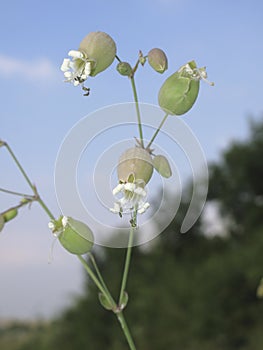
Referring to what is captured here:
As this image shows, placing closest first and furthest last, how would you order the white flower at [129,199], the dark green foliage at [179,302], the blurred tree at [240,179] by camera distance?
the white flower at [129,199] < the dark green foliage at [179,302] < the blurred tree at [240,179]

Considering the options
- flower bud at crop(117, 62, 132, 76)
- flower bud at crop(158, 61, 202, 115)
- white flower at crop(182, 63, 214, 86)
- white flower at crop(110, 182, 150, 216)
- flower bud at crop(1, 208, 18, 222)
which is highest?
flower bud at crop(117, 62, 132, 76)

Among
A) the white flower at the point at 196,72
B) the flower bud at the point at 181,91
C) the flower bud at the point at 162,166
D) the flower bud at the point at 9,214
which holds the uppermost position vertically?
the white flower at the point at 196,72

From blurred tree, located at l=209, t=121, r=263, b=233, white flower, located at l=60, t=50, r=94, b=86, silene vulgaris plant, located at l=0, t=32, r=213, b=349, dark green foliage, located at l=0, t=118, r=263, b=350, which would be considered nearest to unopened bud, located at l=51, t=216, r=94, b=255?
silene vulgaris plant, located at l=0, t=32, r=213, b=349

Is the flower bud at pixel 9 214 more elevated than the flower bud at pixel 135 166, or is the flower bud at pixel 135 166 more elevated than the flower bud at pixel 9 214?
the flower bud at pixel 135 166

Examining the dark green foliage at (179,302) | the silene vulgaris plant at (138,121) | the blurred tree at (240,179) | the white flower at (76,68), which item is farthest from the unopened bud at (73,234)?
the blurred tree at (240,179)

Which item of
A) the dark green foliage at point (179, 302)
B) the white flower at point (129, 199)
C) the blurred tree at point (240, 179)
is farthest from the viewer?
the blurred tree at point (240, 179)

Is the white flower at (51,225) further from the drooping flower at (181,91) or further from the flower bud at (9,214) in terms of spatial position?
the drooping flower at (181,91)

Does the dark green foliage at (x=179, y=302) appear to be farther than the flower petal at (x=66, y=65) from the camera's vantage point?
Yes

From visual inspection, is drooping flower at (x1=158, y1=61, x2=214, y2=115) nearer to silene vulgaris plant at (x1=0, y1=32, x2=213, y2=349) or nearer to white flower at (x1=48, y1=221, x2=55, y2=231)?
silene vulgaris plant at (x1=0, y1=32, x2=213, y2=349)
